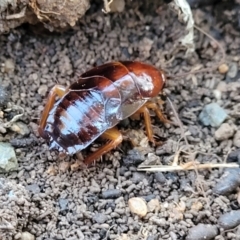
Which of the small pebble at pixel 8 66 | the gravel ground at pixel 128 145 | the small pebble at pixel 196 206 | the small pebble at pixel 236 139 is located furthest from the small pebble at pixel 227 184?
the small pebble at pixel 8 66

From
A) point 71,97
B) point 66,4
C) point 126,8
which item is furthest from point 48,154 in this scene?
point 126,8

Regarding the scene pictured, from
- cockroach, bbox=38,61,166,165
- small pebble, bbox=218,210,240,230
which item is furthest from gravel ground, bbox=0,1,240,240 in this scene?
cockroach, bbox=38,61,166,165

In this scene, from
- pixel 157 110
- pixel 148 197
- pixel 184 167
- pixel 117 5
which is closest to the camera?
pixel 148 197

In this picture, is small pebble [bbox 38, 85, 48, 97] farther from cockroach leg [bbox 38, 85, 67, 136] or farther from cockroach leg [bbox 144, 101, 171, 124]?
cockroach leg [bbox 144, 101, 171, 124]

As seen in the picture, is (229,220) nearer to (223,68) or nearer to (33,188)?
(33,188)

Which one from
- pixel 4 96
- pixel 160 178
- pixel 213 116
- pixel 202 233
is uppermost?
pixel 4 96

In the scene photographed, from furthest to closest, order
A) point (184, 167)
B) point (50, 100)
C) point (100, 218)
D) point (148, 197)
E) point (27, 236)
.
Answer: point (50, 100) < point (184, 167) < point (148, 197) < point (100, 218) < point (27, 236)

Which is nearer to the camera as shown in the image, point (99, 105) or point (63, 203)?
point (63, 203)

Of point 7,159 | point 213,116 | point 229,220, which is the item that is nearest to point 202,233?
point 229,220
